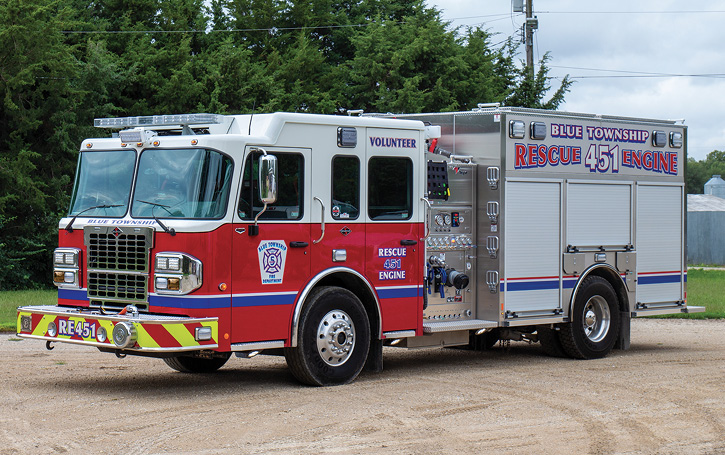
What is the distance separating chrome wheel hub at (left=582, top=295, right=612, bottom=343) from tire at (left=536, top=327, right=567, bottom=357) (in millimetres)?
403

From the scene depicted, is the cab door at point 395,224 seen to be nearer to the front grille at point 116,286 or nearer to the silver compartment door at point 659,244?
the front grille at point 116,286

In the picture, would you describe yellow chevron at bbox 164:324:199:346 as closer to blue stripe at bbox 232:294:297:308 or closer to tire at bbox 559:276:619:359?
blue stripe at bbox 232:294:297:308

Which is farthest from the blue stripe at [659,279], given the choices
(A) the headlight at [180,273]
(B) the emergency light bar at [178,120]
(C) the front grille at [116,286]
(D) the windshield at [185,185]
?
(C) the front grille at [116,286]

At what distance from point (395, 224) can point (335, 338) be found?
1.50 meters

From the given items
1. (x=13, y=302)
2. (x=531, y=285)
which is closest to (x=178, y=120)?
(x=531, y=285)

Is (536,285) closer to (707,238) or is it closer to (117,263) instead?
(117,263)

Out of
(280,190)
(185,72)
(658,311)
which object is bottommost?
(658,311)

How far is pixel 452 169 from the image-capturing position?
40.8 ft

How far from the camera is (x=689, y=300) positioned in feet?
75.5

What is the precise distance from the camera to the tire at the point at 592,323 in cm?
1336

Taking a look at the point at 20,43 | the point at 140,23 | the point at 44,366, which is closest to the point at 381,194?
the point at 44,366

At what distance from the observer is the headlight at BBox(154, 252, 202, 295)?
9719 mm

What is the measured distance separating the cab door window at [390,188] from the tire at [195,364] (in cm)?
259

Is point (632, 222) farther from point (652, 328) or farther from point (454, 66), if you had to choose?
point (454, 66)
